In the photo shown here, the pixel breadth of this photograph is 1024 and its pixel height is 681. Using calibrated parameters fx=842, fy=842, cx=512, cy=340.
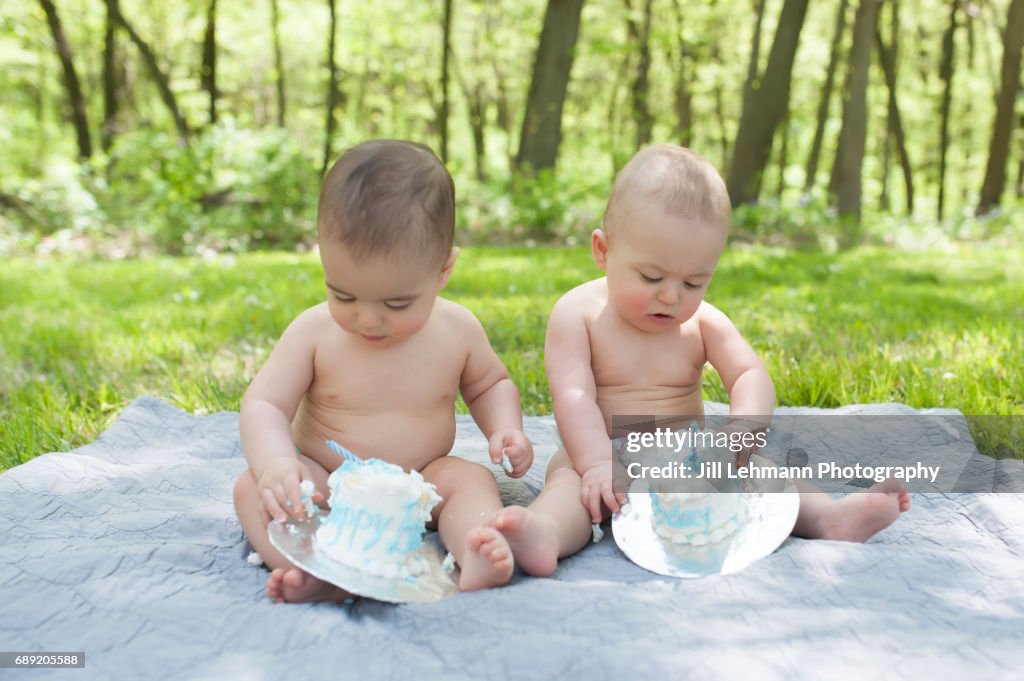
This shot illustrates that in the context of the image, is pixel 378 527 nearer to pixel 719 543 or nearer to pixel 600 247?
pixel 719 543

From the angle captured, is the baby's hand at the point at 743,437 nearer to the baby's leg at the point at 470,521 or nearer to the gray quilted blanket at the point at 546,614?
the gray quilted blanket at the point at 546,614

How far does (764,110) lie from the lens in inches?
392

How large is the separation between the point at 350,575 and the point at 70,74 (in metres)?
12.4

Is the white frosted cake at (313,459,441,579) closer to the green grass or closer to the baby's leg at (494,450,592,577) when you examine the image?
the baby's leg at (494,450,592,577)

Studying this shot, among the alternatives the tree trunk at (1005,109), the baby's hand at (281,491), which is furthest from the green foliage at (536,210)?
the baby's hand at (281,491)

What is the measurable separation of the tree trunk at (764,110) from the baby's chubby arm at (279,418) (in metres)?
8.73

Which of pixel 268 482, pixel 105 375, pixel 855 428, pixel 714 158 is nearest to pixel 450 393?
pixel 268 482

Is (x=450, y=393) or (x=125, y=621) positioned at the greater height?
(x=450, y=393)

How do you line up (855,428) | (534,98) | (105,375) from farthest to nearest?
(534,98), (105,375), (855,428)

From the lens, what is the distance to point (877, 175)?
1022 inches

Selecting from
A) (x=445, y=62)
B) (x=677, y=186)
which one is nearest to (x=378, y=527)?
(x=677, y=186)

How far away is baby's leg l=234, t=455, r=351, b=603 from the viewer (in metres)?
1.63

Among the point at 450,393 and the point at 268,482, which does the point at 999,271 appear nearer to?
the point at 450,393

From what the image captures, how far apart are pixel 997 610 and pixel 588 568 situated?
2.57 feet
